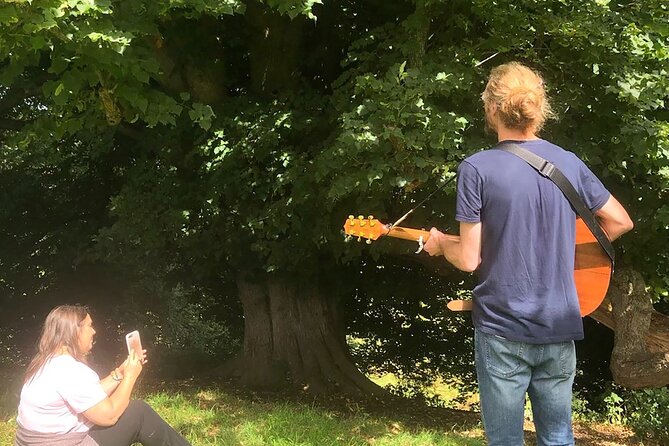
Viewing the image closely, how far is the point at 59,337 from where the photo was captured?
11.1 ft

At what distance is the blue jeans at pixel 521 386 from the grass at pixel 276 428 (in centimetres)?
312

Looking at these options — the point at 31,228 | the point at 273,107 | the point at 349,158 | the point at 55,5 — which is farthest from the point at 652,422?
the point at 31,228

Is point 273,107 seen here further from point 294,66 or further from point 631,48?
point 631,48

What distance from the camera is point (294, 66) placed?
8.56 metres

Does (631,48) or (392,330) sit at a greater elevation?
(631,48)

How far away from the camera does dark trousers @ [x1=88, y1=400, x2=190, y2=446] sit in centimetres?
399

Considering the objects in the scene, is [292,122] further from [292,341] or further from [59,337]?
[59,337]

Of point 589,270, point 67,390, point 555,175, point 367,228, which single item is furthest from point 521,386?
point 67,390

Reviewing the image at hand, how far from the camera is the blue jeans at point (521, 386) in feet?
7.00

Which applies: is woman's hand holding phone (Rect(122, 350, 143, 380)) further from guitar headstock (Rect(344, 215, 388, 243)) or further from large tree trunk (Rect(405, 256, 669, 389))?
large tree trunk (Rect(405, 256, 669, 389))

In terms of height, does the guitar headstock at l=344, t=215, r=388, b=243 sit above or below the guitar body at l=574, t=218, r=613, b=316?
above

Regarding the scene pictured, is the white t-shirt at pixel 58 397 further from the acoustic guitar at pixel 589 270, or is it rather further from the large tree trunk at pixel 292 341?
the large tree trunk at pixel 292 341

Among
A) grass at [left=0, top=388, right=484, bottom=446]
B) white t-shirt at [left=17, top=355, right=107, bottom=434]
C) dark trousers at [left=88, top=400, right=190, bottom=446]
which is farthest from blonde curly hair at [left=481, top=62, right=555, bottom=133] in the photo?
grass at [left=0, top=388, right=484, bottom=446]

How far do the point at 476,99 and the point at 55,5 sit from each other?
349 centimetres
